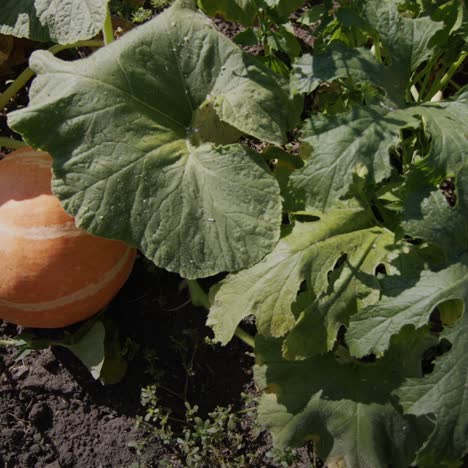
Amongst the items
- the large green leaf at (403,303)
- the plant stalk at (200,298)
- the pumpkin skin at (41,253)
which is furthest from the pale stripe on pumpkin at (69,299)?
the large green leaf at (403,303)

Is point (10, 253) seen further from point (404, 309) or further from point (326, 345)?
point (404, 309)

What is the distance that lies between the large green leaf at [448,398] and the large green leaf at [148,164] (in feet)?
2.16

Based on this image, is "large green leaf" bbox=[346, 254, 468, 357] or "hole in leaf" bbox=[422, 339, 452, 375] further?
"hole in leaf" bbox=[422, 339, 452, 375]

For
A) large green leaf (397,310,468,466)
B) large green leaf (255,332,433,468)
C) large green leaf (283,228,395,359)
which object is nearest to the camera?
large green leaf (397,310,468,466)

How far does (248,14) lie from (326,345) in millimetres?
1278

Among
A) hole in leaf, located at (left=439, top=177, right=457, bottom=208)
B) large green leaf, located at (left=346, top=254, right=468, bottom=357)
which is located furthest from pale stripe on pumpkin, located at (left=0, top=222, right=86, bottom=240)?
hole in leaf, located at (left=439, top=177, right=457, bottom=208)

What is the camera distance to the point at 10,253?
8.67 feet

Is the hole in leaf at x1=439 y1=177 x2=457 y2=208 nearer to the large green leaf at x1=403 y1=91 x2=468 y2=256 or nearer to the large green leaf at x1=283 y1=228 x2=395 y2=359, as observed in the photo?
the large green leaf at x1=283 y1=228 x2=395 y2=359

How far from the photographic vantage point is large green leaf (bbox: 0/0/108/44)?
2.62 metres

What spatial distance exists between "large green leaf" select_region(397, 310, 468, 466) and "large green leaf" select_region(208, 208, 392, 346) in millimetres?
388

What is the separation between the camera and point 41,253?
8.65 feet

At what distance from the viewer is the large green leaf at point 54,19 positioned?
8.61ft

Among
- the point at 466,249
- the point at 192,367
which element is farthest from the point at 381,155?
the point at 192,367

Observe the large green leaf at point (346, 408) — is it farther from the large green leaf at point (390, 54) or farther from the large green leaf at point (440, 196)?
the large green leaf at point (390, 54)
